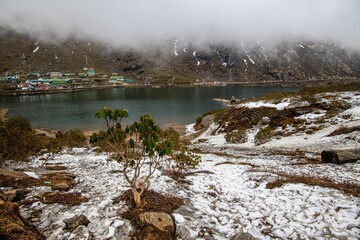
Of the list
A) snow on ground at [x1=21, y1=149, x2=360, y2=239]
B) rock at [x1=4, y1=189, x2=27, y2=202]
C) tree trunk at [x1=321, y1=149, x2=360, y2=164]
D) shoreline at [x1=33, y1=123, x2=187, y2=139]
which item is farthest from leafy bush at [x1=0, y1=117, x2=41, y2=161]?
shoreline at [x1=33, y1=123, x2=187, y2=139]

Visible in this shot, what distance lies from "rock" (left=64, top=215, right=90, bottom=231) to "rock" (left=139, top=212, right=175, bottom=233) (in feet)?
6.58

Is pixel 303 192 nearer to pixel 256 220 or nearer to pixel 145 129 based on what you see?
pixel 256 220

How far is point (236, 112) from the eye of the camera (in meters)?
49.0

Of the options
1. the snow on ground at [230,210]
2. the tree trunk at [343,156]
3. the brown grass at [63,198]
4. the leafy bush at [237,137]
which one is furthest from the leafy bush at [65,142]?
the tree trunk at [343,156]

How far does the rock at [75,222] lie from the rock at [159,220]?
2.01m

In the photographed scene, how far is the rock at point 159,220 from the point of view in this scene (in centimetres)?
759

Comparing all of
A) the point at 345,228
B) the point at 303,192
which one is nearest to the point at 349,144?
the point at 303,192

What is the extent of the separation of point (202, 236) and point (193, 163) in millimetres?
10231

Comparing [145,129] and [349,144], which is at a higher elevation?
[145,129]

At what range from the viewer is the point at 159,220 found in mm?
7812

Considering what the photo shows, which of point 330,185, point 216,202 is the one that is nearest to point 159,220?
point 216,202

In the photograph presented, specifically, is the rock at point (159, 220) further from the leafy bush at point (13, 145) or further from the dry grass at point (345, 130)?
the dry grass at point (345, 130)

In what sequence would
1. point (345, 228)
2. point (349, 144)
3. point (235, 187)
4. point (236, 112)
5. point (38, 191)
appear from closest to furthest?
point (345, 228) → point (38, 191) → point (235, 187) → point (349, 144) → point (236, 112)

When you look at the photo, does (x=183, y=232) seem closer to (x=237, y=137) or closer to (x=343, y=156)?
(x=343, y=156)
